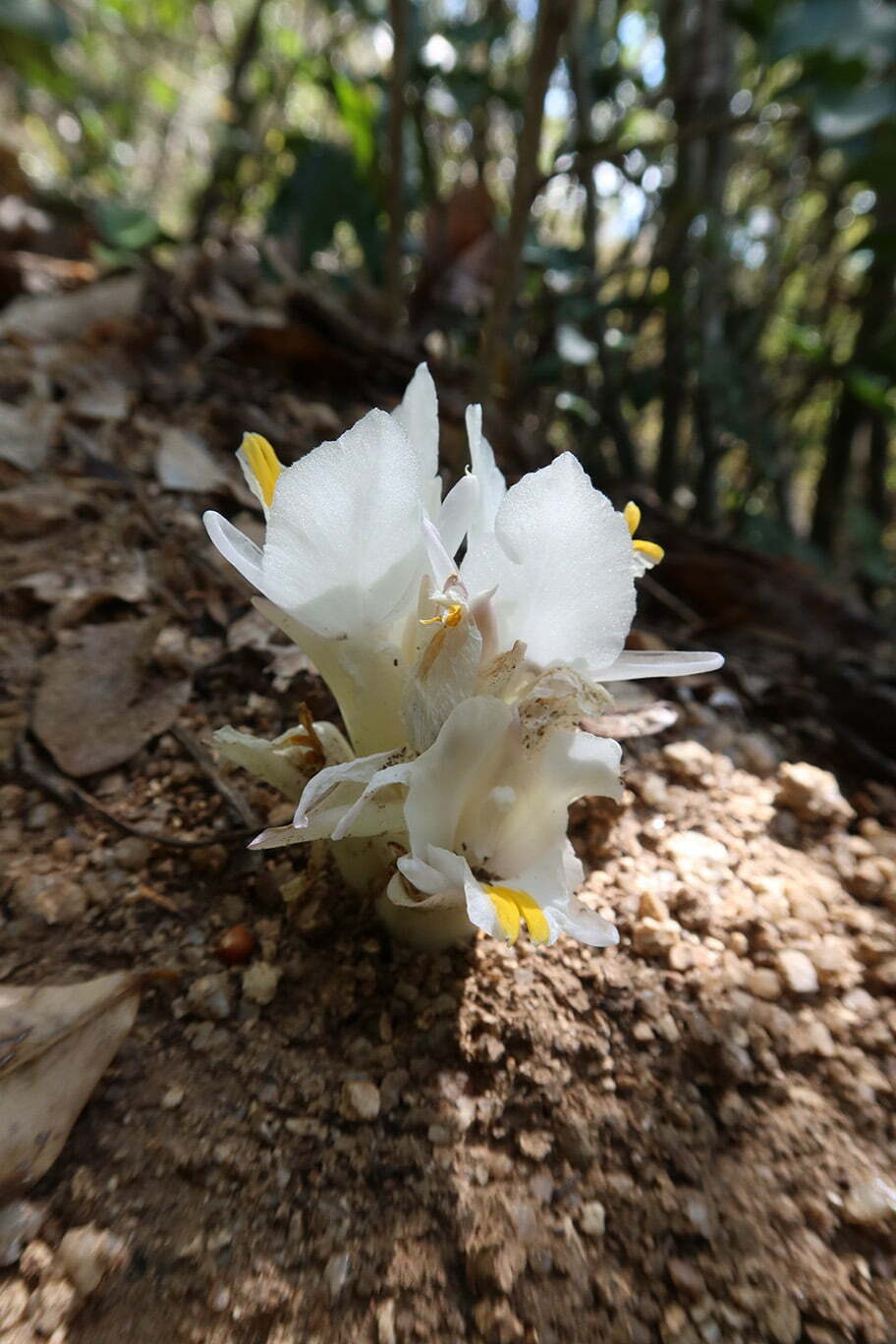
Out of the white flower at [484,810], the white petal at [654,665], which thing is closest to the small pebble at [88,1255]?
the white flower at [484,810]

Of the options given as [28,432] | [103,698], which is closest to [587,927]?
[103,698]

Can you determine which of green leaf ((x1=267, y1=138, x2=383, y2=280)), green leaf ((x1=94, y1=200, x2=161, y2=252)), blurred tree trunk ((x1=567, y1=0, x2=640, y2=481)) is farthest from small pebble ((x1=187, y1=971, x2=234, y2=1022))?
green leaf ((x1=94, y1=200, x2=161, y2=252))

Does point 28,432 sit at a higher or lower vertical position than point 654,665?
higher

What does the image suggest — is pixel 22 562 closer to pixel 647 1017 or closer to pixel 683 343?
pixel 647 1017

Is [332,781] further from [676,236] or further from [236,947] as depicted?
[676,236]

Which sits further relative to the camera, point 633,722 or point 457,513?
point 633,722
